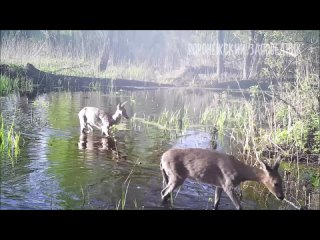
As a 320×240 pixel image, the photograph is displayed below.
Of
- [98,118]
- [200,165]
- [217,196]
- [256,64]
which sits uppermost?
[256,64]

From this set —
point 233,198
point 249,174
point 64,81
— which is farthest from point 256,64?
point 64,81

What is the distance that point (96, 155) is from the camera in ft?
18.5

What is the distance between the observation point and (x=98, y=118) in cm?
604

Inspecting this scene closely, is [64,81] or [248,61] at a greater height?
[248,61]

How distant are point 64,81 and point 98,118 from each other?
34.1 inches

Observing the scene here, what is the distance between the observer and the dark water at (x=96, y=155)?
15.8 feet

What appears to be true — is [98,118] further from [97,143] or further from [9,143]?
[9,143]

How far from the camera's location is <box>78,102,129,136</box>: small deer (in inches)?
236

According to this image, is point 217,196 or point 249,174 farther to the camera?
point 217,196

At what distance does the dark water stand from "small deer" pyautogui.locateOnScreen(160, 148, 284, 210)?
341mm

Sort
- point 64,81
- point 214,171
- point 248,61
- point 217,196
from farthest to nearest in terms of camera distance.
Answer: point 64,81 < point 248,61 < point 217,196 < point 214,171

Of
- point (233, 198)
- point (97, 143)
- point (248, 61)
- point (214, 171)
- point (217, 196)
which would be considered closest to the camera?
point (233, 198)

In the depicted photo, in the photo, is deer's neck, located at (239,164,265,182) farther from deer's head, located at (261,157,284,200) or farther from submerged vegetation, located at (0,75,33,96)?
submerged vegetation, located at (0,75,33,96)

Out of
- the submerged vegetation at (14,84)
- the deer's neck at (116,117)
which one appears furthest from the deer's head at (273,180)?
the submerged vegetation at (14,84)
